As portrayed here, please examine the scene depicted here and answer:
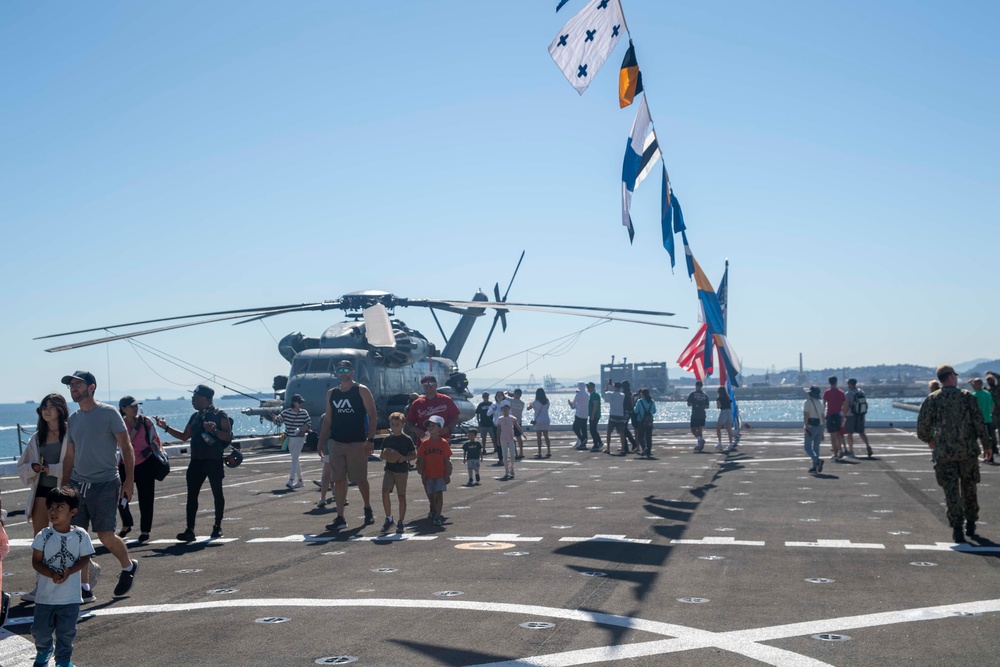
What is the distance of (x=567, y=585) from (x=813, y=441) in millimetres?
11592

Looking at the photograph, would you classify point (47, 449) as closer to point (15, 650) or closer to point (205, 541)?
point (15, 650)

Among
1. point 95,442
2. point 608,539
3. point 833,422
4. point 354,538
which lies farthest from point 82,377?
point 833,422

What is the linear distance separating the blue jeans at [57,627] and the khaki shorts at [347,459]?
6.71m

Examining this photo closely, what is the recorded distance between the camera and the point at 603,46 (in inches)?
570

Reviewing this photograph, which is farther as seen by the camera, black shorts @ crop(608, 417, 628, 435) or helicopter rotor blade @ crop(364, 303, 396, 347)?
black shorts @ crop(608, 417, 628, 435)

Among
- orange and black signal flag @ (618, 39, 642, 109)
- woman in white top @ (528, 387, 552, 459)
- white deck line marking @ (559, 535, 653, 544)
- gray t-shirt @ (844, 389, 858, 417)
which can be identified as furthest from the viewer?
woman in white top @ (528, 387, 552, 459)

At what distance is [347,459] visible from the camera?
12.2 meters

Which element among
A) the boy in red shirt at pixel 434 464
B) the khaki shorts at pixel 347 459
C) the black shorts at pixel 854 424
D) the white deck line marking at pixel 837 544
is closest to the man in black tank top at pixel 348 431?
the khaki shorts at pixel 347 459

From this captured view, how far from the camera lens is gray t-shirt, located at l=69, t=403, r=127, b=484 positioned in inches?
319

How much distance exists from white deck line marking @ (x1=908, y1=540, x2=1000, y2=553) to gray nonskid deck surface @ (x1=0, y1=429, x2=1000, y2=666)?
3 cm

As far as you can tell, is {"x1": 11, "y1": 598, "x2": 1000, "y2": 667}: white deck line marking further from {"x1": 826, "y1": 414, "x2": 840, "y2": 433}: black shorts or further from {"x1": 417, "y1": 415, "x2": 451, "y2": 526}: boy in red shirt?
{"x1": 826, "y1": 414, "x2": 840, "y2": 433}: black shorts

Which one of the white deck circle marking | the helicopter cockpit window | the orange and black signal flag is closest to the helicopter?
the helicopter cockpit window

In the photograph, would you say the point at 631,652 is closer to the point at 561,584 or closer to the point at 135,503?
the point at 561,584

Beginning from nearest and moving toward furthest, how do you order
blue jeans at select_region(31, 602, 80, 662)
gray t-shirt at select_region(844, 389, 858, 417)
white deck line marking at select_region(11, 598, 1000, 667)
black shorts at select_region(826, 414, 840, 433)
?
blue jeans at select_region(31, 602, 80, 662) < white deck line marking at select_region(11, 598, 1000, 667) < black shorts at select_region(826, 414, 840, 433) < gray t-shirt at select_region(844, 389, 858, 417)
